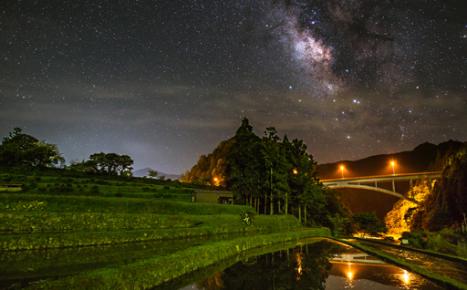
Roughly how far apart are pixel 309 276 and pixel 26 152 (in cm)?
A: 6587

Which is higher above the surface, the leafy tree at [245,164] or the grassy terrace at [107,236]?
the leafy tree at [245,164]

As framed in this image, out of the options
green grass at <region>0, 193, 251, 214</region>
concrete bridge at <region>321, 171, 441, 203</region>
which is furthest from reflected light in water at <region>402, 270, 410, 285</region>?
concrete bridge at <region>321, 171, 441, 203</region>

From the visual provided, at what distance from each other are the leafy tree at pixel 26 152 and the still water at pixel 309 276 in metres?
57.8

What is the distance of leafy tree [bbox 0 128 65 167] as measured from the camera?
6297 cm

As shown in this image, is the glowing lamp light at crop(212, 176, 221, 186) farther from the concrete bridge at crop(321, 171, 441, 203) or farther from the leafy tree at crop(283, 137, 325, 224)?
the leafy tree at crop(283, 137, 325, 224)

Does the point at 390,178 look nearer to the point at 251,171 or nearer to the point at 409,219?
the point at 409,219

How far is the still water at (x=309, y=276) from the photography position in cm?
1536

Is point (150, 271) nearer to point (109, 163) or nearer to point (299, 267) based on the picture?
point (299, 267)

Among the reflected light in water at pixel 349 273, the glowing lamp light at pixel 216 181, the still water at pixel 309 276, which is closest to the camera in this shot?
the still water at pixel 309 276

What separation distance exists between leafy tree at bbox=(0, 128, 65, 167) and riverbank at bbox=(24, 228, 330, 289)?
179ft

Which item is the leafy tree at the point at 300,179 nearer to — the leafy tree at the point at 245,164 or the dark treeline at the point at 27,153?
the leafy tree at the point at 245,164

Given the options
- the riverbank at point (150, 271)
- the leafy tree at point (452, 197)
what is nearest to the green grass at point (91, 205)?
the riverbank at point (150, 271)

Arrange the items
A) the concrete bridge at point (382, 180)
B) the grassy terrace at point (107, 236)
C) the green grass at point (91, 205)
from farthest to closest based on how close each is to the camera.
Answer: the concrete bridge at point (382, 180)
the green grass at point (91, 205)
the grassy terrace at point (107, 236)

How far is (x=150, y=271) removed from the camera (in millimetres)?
14234
